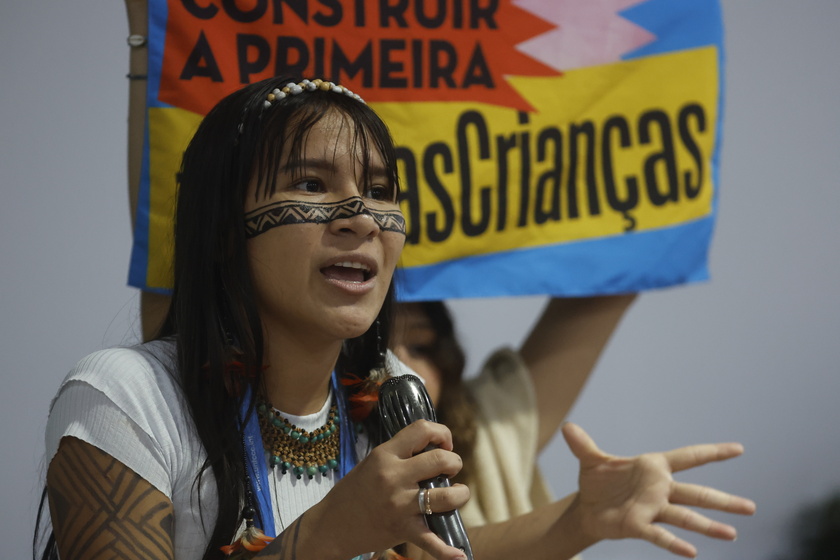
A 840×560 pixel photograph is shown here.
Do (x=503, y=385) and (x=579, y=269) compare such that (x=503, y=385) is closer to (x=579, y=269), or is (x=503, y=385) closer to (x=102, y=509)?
(x=579, y=269)

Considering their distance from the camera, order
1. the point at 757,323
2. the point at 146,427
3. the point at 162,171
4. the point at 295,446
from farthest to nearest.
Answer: the point at 757,323, the point at 162,171, the point at 295,446, the point at 146,427

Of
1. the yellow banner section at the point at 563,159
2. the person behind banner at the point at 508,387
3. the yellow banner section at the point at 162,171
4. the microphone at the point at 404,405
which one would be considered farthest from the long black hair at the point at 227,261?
the person behind banner at the point at 508,387

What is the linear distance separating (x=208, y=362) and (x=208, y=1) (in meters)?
0.68

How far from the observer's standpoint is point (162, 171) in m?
1.33

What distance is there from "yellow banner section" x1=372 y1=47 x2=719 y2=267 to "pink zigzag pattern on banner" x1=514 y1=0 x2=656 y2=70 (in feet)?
0.10

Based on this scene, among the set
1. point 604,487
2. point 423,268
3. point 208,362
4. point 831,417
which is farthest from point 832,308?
point 208,362

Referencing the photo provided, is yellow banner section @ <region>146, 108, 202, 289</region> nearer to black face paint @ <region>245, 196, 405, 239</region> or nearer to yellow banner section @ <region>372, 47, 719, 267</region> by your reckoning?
yellow banner section @ <region>372, 47, 719, 267</region>

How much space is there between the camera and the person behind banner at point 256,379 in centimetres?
83

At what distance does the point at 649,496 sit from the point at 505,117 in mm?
787

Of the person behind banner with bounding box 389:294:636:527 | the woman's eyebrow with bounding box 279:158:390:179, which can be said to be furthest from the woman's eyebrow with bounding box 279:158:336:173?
the person behind banner with bounding box 389:294:636:527

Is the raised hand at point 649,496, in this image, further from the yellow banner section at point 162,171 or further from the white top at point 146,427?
the yellow banner section at point 162,171

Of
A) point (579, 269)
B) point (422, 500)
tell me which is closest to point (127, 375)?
point (422, 500)

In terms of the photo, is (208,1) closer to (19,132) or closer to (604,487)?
(19,132)

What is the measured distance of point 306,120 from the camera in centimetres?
93
